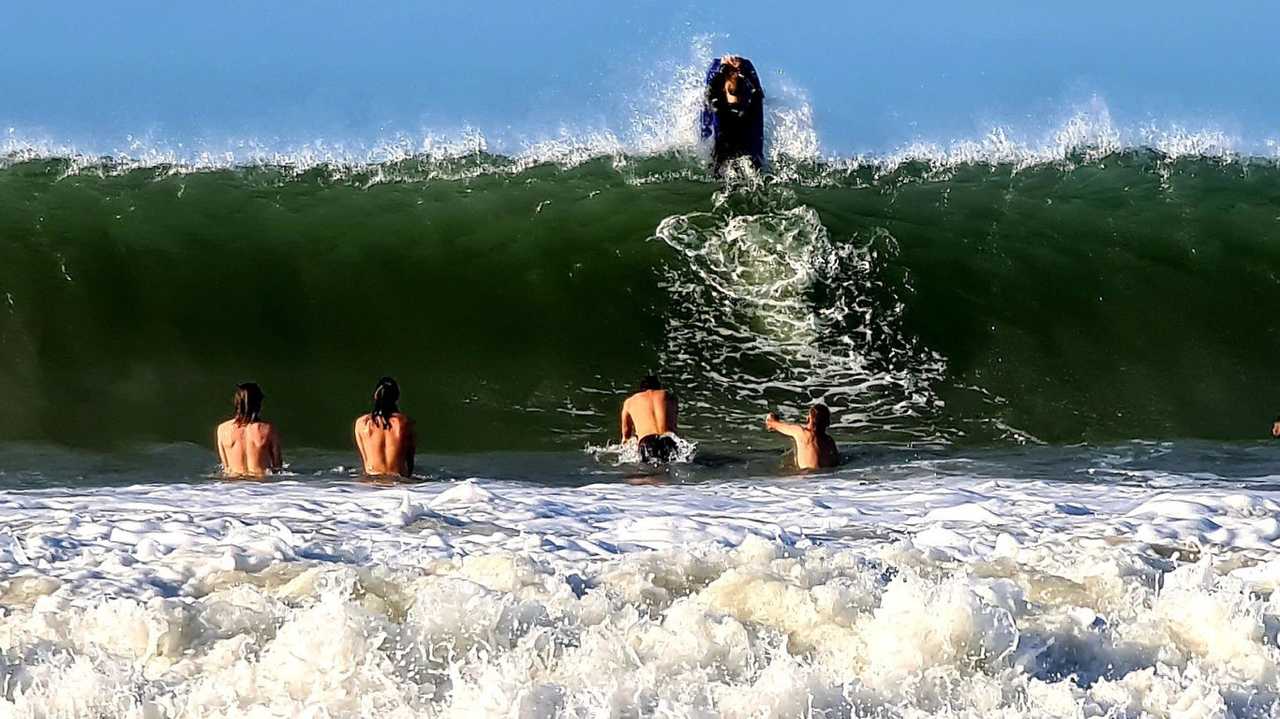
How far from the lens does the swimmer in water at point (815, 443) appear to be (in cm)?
879

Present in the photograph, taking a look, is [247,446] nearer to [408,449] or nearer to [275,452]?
[275,452]

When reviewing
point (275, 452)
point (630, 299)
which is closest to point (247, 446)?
point (275, 452)

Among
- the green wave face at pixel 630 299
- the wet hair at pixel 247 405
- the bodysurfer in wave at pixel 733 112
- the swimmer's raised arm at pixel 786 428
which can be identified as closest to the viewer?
the wet hair at pixel 247 405

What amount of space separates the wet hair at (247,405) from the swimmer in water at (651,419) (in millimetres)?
2271

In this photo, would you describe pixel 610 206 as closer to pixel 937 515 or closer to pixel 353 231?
pixel 353 231

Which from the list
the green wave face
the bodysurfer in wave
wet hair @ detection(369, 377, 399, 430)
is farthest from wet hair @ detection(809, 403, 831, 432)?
the bodysurfer in wave

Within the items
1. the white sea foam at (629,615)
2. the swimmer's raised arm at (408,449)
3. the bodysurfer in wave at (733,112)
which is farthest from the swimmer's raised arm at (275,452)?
the bodysurfer in wave at (733,112)

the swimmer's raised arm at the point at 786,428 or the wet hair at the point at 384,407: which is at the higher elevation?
the wet hair at the point at 384,407

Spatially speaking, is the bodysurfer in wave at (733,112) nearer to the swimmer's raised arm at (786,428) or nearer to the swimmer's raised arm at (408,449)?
the swimmer's raised arm at (786,428)

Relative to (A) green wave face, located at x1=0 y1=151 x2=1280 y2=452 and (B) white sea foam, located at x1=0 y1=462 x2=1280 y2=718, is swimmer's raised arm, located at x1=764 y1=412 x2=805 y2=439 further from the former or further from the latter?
(B) white sea foam, located at x1=0 y1=462 x2=1280 y2=718

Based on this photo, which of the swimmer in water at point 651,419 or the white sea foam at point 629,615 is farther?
the swimmer in water at point 651,419

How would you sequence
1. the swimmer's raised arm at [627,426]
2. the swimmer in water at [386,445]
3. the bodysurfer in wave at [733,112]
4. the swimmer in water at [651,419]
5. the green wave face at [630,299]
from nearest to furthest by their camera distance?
the swimmer in water at [386,445] < the swimmer in water at [651,419] < the swimmer's raised arm at [627,426] < the green wave face at [630,299] < the bodysurfer in wave at [733,112]

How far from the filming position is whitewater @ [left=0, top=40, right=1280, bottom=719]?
4.16 m

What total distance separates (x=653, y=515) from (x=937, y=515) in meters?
1.15
